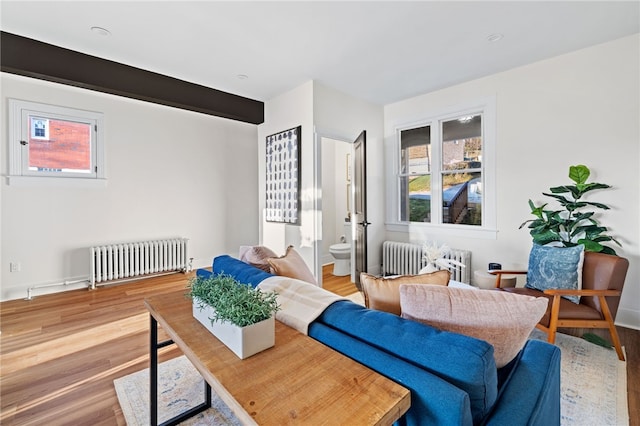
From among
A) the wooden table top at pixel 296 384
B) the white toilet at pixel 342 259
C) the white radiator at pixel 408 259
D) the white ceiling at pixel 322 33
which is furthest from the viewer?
the white toilet at pixel 342 259

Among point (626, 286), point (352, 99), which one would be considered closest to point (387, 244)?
point (352, 99)

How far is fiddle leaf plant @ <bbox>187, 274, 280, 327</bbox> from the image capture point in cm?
92

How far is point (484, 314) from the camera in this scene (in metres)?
0.93

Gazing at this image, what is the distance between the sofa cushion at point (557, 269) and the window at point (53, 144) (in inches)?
201

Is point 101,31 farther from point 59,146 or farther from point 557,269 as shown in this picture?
point 557,269

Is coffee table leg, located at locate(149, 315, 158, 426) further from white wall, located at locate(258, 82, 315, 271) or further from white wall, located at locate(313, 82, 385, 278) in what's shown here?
white wall, located at locate(313, 82, 385, 278)

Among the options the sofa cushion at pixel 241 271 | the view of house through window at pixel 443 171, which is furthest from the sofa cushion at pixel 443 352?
the view of house through window at pixel 443 171

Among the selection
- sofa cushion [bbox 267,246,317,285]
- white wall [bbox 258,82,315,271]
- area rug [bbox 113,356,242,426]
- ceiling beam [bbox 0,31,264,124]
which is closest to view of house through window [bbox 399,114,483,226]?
white wall [bbox 258,82,315,271]

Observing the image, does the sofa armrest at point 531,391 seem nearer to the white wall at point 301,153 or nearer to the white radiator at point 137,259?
the white wall at point 301,153

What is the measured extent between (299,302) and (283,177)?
9.77 ft

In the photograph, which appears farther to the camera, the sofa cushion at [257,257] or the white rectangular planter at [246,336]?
the sofa cushion at [257,257]

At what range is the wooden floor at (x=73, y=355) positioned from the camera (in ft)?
5.41

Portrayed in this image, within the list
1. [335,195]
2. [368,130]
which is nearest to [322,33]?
[368,130]

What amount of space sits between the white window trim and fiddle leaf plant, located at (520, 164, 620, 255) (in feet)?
1.84
